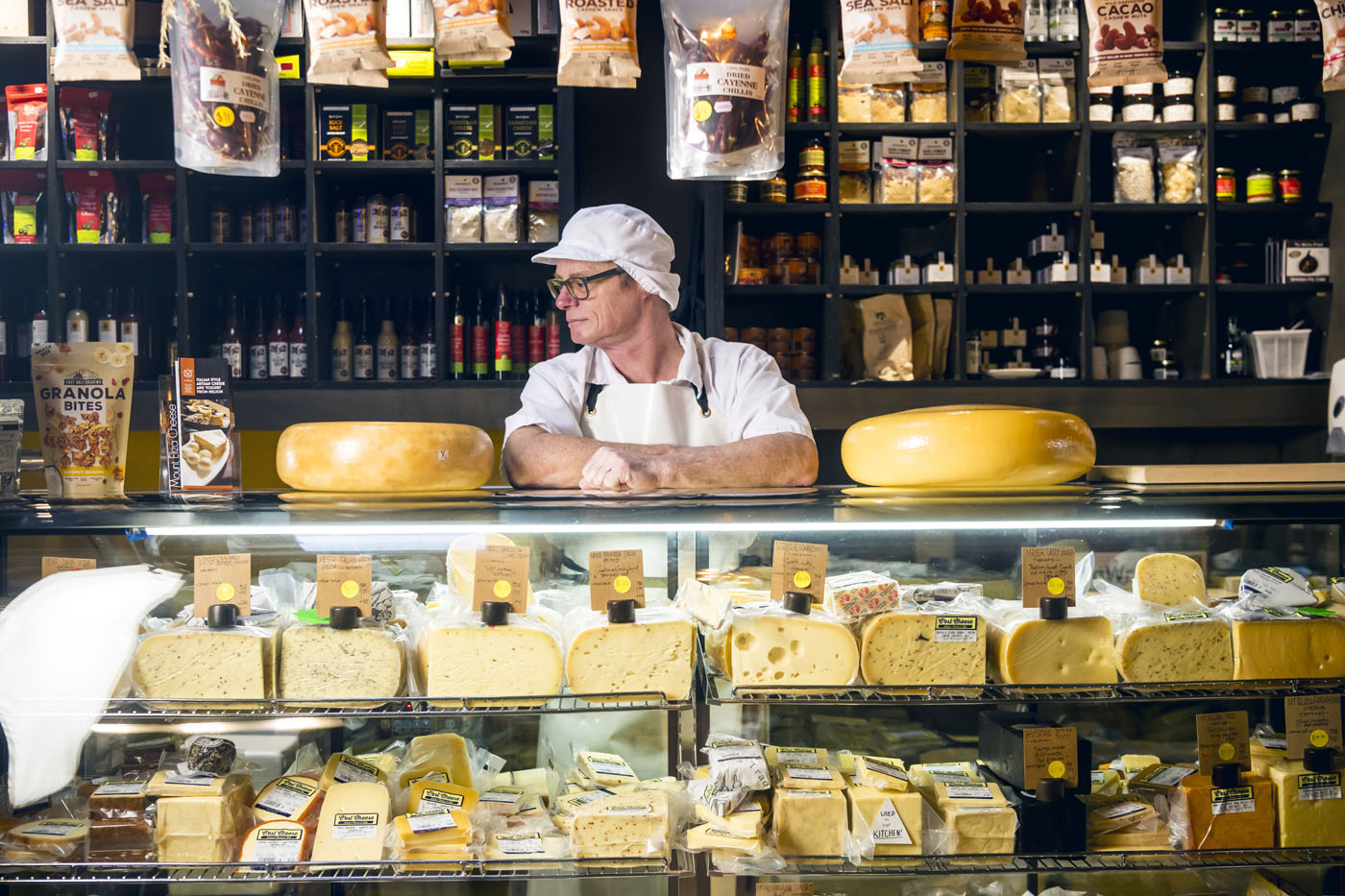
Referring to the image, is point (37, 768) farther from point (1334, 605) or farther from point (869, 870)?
point (1334, 605)

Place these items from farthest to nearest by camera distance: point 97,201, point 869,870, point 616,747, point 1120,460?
point 1120,460 < point 97,201 < point 616,747 < point 869,870

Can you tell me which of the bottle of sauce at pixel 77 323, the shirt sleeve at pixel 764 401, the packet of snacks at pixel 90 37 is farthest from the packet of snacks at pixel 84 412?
the bottle of sauce at pixel 77 323

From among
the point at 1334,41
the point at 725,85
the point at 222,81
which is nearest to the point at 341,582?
the point at 222,81

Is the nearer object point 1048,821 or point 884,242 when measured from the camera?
point 1048,821

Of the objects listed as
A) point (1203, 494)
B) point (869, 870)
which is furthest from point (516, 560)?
point (1203, 494)

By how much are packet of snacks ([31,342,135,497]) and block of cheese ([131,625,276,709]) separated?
0.30 meters

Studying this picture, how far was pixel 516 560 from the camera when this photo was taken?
1.46m

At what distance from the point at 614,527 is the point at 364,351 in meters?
2.71

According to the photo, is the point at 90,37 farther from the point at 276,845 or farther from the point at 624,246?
the point at 276,845

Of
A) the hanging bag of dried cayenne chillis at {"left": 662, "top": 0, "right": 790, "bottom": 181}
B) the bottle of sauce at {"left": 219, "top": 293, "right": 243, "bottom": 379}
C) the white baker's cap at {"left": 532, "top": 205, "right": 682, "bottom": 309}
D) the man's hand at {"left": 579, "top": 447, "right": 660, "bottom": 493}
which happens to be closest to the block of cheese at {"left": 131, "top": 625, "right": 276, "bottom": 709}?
the man's hand at {"left": 579, "top": 447, "right": 660, "bottom": 493}

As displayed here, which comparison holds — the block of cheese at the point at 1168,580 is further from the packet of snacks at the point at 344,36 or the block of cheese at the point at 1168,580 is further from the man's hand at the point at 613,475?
the packet of snacks at the point at 344,36

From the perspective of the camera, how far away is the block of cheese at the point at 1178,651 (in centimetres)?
148

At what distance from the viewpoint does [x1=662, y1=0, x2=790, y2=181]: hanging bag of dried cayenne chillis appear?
1.78m

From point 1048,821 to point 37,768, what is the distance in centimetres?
149
